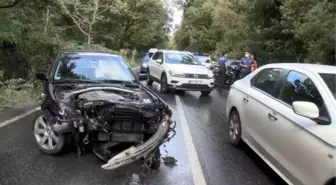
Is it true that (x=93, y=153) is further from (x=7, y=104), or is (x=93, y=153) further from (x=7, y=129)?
(x=7, y=104)

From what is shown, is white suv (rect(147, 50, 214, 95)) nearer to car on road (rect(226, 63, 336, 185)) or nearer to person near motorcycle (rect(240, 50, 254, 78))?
person near motorcycle (rect(240, 50, 254, 78))

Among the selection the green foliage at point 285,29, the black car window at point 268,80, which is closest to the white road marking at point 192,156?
the black car window at point 268,80

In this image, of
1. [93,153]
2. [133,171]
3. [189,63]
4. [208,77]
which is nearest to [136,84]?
[93,153]

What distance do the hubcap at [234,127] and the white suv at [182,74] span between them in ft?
23.9

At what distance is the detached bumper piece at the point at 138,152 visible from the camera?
475 centimetres

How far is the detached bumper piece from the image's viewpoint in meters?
4.75

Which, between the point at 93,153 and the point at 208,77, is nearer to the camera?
the point at 93,153

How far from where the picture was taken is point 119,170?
215 inches

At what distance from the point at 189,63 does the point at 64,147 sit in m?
10.5

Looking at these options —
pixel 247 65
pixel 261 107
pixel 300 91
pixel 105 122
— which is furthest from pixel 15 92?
pixel 247 65

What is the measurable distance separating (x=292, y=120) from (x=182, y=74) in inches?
388

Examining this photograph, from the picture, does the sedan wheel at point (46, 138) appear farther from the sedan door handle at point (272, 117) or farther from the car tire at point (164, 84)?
Answer: the car tire at point (164, 84)

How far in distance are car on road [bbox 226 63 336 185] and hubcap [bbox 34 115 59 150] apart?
2982 mm

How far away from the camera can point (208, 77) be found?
14773mm
